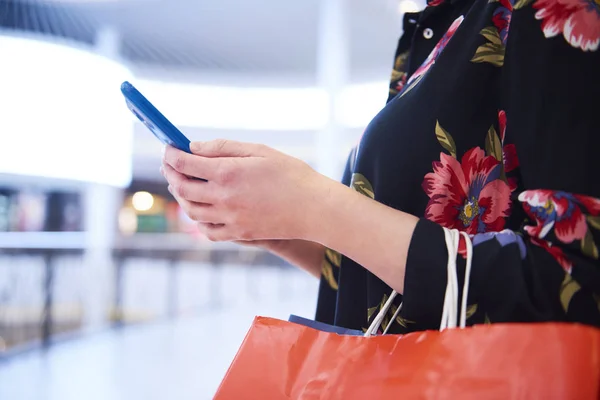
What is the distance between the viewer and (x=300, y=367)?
1.29 ft

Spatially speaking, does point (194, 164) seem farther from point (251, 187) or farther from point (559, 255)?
point (559, 255)

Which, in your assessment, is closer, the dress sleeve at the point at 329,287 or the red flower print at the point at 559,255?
the red flower print at the point at 559,255

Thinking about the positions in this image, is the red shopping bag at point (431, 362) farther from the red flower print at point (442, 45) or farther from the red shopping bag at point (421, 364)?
the red flower print at point (442, 45)

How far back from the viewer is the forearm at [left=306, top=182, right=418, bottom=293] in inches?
15.1

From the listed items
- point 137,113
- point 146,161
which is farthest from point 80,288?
point 137,113

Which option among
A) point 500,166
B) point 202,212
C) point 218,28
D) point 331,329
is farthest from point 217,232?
point 218,28

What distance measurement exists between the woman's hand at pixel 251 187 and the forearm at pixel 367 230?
0.04 feet

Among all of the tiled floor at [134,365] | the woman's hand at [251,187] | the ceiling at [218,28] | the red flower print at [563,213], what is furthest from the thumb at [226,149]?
the ceiling at [218,28]

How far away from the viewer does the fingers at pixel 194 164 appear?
1.42 ft

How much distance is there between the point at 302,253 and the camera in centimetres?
62

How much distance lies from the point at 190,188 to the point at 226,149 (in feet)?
0.16

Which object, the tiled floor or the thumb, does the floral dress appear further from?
the tiled floor

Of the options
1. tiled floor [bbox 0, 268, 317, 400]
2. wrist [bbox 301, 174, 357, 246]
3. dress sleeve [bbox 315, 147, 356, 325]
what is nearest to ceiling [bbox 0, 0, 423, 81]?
tiled floor [bbox 0, 268, 317, 400]

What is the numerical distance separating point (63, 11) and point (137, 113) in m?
3.82
